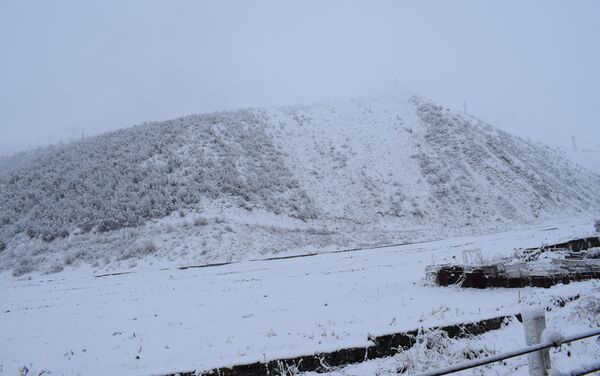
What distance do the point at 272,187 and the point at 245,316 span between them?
22428mm

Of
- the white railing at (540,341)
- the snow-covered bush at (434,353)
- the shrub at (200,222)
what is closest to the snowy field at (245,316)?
the snow-covered bush at (434,353)

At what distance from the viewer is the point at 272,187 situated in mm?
32562

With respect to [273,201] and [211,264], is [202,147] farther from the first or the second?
[211,264]

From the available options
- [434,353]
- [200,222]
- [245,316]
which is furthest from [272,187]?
[434,353]

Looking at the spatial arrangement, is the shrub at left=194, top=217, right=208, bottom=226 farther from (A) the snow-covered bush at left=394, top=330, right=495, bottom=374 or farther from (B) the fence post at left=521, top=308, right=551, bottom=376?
(B) the fence post at left=521, top=308, right=551, bottom=376

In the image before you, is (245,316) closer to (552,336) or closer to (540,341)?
(540,341)

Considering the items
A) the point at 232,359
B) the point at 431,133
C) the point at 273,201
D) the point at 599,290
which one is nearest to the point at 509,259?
the point at 599,290

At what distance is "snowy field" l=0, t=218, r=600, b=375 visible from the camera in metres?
6.79

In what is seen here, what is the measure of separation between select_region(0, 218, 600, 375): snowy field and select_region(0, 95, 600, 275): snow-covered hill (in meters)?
6.38

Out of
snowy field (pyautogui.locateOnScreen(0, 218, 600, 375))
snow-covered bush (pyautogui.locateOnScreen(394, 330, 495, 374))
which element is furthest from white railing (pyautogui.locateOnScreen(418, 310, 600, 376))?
→ snow-covered bush (pyautogui.locateOnScreen(394, 330, 495, 374))

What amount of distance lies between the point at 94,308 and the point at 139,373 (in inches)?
325

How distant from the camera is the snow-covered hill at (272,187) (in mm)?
24891

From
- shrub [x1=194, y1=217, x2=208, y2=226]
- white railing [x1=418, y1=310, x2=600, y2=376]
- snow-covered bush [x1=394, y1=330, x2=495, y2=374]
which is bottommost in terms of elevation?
shrub [x1=194, y1=217, x2=208, y2=226]

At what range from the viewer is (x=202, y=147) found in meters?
35.4
